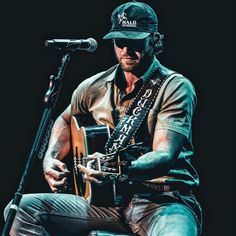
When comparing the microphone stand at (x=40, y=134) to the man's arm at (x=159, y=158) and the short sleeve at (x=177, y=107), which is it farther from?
the short sleeve at (x=177, y=107)

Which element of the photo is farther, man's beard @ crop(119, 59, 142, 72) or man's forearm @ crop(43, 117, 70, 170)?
man's forearm @ crop(43, 117, 70, 170)

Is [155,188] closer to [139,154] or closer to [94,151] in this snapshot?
[139,154]

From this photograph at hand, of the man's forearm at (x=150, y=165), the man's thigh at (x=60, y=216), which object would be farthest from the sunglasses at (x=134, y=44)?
the man's thigh at (x=60, y=216)

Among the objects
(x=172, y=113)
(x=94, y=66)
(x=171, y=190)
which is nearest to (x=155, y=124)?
(x=172, y=113)

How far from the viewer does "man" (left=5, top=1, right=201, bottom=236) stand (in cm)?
421

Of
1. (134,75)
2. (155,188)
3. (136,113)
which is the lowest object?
(155,188)

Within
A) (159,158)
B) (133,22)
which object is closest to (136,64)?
(133,22)

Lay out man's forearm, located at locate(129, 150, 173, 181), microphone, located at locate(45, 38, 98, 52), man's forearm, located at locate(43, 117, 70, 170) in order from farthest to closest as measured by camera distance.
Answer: man's forearm, located at locate(43, 117, 70, 170), microphone, located at locate(45, 38, 98, 52), man's forearm, located at locate(129, 150, 173, 181)

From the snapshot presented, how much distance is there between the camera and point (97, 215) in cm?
446

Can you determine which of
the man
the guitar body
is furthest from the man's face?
the guitar body

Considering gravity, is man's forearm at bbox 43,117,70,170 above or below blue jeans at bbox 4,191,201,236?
above

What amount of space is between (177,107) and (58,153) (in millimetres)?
1043

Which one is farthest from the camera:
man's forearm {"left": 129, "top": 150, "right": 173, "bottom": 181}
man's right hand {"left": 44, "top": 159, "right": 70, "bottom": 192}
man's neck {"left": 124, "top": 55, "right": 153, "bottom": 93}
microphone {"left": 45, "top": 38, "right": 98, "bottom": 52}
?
man's neck {"left": 124, "top": 55, "right": 153, "bottom": 93}

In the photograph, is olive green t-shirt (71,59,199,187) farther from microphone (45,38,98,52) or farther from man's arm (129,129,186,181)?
microphone (45,38,98,52)
